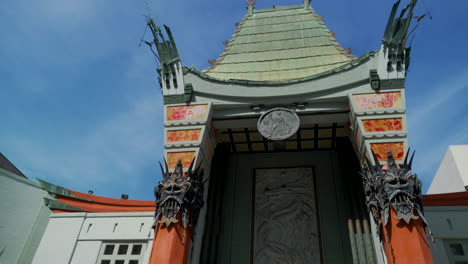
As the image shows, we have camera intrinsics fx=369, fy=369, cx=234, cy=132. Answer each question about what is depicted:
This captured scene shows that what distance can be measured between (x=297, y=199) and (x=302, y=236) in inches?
49.9

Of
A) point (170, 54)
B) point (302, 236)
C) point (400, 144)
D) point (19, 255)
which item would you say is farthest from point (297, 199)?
point (19, 255)

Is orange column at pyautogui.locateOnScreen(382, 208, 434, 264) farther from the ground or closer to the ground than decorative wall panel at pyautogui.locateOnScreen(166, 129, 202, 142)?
closer to the ground

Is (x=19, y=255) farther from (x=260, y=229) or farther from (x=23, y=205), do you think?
(x=260, y=229)

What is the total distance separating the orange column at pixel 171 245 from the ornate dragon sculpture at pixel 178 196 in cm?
15

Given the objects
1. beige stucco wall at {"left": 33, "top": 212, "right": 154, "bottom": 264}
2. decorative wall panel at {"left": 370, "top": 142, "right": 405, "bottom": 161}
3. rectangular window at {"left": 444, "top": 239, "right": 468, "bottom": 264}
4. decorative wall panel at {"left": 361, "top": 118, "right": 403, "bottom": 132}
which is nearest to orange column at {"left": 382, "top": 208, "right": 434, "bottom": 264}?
decorative wall panel at {"left": 370, "top": 142, "right": 405, "bottom": 161}

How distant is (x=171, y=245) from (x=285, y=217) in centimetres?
423

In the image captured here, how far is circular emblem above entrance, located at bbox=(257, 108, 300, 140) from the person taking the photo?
10.2m

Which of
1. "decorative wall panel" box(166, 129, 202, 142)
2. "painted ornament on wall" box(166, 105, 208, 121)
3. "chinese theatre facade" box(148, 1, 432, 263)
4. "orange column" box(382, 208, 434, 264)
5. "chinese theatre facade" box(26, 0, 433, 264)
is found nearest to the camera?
"orange column" box(382, 208, 434, 264)

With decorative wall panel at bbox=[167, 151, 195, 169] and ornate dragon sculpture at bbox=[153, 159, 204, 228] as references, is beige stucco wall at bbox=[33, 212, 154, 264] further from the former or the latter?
decorative wall panel at bbox=[167, 151, 195, 169]

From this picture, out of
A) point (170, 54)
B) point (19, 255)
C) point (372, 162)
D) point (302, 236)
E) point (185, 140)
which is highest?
point (170, 54)

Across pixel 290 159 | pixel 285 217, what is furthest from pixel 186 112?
pixel 285 217

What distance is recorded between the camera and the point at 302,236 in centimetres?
1112

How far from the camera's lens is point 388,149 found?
30.7 feet

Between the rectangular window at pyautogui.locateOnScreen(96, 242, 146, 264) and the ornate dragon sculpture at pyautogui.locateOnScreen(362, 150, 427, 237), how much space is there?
657 centimetres
